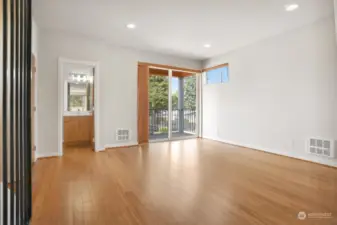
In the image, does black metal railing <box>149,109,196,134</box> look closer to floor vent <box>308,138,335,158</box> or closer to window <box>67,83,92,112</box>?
window <box>67,83,92,112</box>

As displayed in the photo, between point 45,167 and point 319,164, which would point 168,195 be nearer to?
point 45,167

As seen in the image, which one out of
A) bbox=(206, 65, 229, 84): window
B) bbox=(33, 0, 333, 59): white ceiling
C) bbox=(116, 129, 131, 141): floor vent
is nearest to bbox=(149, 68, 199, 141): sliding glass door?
bbox=(206, 65, 229, 84): window

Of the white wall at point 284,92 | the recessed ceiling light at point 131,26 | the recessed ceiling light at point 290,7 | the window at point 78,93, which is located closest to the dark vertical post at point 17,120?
the recessed ceiling light at point 131,26

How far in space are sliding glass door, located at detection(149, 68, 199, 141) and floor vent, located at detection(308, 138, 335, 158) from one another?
3.53 m

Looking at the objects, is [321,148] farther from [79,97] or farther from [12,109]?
[79,97]

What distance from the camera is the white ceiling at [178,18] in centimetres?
302

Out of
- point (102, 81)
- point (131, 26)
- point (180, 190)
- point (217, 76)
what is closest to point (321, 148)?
point (180, 190)

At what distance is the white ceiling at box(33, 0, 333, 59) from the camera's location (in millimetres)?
3021

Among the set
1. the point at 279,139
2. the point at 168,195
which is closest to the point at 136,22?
the point at 168,195

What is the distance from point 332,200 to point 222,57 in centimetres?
444

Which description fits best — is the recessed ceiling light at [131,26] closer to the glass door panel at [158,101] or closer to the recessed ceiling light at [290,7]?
the glass door panel at [158,101]

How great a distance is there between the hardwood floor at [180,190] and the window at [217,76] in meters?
2.59

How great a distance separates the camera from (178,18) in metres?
3.49

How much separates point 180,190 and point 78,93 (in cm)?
476
